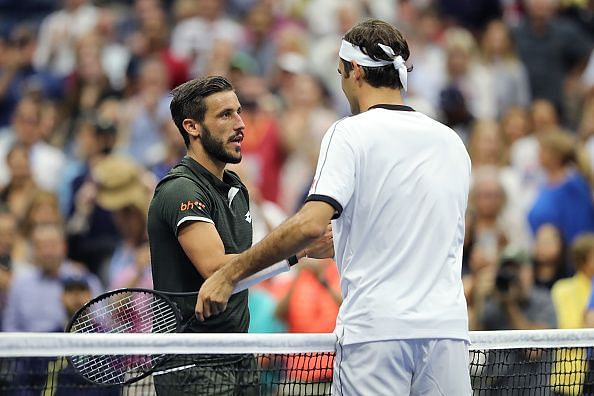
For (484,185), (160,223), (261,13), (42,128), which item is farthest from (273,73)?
(160,223)

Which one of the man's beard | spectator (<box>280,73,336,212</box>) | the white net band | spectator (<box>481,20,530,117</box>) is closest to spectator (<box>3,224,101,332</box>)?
spectator (<box>280,73,336,212</box>)

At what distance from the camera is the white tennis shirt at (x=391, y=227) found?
16.9 ft

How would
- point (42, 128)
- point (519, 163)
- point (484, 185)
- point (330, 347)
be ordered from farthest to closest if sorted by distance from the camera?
1. point (42, 128)
2. point (519, 163)
3. point (484, 185)
4. point (330, 347)

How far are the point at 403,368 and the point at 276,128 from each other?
26.3 feet

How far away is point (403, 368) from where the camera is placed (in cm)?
519

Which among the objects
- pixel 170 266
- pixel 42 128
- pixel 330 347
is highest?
pixel 42 128

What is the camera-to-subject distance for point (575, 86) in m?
14.7

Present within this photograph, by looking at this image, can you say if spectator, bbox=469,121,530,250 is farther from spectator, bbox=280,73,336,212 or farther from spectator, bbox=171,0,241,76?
spectator, bbox=171,0,241,76

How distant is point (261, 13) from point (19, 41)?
3191mm

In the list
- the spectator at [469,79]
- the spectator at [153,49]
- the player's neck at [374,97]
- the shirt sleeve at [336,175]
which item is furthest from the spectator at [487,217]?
the shirt sleeve at [336,175]

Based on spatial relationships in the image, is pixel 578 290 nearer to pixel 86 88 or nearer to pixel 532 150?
pixel 532 150

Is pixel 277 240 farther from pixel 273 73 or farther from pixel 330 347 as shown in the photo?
pixel 273 73

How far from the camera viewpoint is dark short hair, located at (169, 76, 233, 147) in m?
5.93

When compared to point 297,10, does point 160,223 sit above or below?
below
